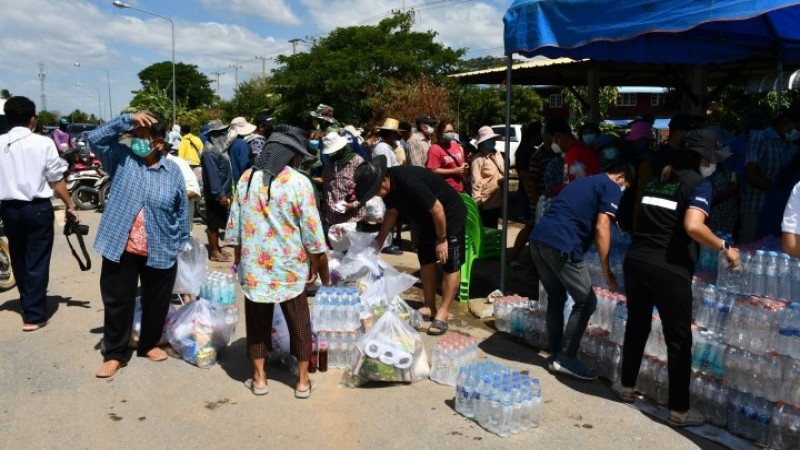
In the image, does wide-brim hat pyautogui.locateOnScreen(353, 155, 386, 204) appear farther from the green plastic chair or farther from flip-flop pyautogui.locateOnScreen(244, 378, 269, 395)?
the green plastic chair

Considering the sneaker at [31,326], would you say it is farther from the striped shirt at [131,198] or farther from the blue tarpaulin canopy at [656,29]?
the blue tarpaulin canopy at [656,29]

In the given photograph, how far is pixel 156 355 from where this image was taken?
15.8 ft

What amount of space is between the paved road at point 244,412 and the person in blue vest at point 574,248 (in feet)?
0.88

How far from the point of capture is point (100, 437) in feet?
12.1

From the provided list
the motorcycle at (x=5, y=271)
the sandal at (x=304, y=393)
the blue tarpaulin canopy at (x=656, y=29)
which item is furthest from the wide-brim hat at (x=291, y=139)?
the motorcycle at (x=5, y=271)

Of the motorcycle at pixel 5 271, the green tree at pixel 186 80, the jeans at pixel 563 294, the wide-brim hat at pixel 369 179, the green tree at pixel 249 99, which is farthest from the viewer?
the green tree at pixel 186 80

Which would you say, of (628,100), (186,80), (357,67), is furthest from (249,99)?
(186,80)

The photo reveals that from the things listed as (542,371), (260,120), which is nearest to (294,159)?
(542,371)

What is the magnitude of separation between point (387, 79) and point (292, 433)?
25978 millimetres

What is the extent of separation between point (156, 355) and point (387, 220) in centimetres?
209

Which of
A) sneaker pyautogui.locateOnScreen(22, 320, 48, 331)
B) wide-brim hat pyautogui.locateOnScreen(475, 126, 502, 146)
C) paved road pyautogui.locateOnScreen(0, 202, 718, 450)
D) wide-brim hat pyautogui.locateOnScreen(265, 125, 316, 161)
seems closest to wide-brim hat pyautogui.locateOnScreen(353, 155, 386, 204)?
wide-brim hat pyautogui.locateOnScreen(265, 125, 316, 161)

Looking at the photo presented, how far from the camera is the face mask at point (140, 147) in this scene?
443 cm

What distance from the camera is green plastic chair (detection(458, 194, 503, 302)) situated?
6.50 meters

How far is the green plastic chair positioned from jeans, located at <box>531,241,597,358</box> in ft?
5.66
